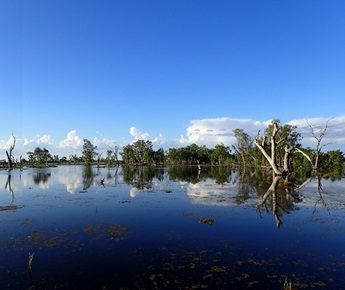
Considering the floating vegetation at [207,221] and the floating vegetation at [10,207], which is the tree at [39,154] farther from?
the floating vegetation at [207,221]

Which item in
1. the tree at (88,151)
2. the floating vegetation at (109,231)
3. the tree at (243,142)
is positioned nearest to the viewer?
the floating vegetation at (109,231)

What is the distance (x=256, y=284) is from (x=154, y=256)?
441cm

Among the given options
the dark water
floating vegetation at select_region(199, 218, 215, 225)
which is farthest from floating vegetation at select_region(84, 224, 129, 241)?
floating vegetation at select_region(199, 218, 215, 225)

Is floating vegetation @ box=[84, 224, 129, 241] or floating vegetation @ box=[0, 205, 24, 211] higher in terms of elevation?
floating vegetation @ box=[0, 205, 24, 211]

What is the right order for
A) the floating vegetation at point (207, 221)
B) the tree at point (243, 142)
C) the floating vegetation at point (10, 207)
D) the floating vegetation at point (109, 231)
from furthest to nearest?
the tree at point (243, 142) < the floating vegetation at point (10, 207) < the floating vegetation at point (207, 221) < the floating vegetation at point (109, 231)

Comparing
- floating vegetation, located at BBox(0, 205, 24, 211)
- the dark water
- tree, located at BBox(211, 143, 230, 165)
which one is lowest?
the dark water

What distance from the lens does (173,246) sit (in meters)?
13.0

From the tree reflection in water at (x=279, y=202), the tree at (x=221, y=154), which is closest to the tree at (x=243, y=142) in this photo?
the tree at (x=221, y=154)

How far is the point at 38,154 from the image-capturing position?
145125 mm

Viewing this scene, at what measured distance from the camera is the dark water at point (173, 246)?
9516mm

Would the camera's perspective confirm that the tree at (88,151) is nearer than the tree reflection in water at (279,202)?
No

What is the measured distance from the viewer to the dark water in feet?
31.2

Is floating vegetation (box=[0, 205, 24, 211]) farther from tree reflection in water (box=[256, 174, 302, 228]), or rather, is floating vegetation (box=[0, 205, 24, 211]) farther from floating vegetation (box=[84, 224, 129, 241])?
tree reflection in water (box=[256, 174, 302, 228])

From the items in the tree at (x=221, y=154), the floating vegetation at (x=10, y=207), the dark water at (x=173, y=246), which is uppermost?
the tree at (x=221, y=154)
